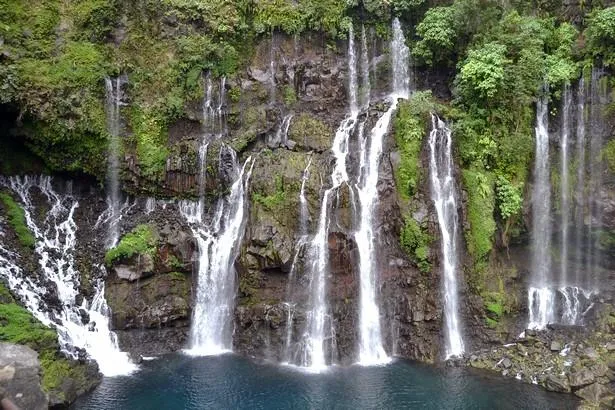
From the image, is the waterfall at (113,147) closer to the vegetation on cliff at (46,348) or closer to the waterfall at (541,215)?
the vegetation on cliff at (46,348)

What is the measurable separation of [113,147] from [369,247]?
1206 cm

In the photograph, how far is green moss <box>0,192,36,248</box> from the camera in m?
21.7

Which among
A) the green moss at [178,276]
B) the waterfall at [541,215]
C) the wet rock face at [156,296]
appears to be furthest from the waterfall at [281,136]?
the waterfall at [541,215]

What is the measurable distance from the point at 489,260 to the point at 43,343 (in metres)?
17.1

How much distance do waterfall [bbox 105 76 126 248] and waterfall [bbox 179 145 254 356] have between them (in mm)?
2938

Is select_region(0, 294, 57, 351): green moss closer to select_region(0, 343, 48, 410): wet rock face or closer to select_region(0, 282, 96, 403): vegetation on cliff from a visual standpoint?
select_region(0, 282, 96, 403): vegetation on cliff

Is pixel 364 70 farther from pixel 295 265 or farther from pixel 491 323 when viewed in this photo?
pixel 491 323

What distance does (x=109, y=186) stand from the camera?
24625 millimetres

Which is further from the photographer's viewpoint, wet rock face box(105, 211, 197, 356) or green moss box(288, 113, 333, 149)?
green moss box(288, 113, 333, 149)

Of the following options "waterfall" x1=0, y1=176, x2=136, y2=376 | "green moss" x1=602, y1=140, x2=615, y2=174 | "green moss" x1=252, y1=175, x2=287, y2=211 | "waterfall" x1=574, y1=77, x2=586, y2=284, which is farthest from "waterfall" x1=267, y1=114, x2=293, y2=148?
"green moss" x1=602, y1=140, x2=615, y2=174

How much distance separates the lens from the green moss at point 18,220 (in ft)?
71.2

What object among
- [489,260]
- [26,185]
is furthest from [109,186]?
→ [489,260]

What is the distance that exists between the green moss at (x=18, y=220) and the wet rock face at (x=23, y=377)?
11.4 metres

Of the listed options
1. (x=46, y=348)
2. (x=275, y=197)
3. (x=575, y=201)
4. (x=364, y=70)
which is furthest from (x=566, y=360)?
(x=46, y=348)
